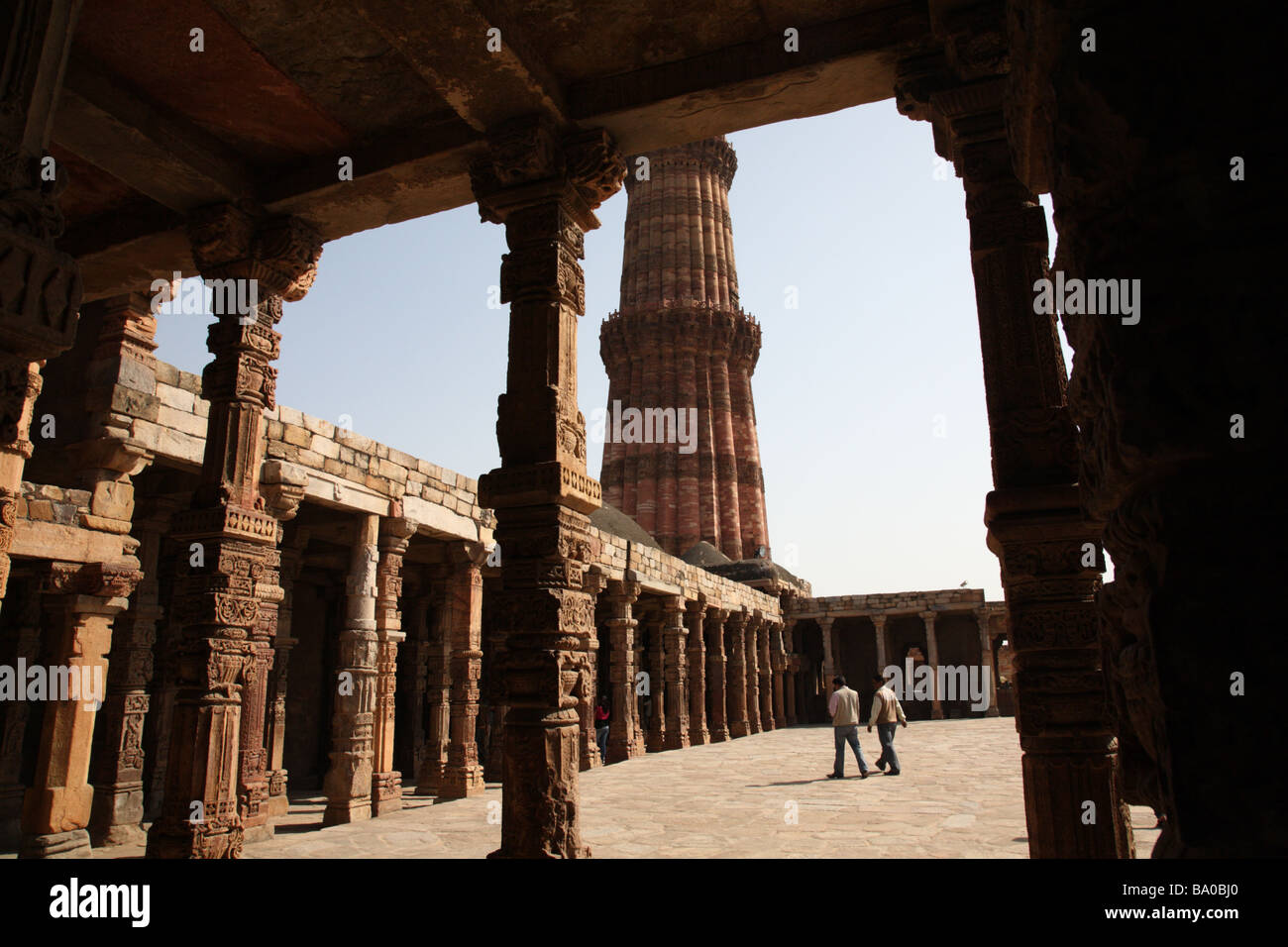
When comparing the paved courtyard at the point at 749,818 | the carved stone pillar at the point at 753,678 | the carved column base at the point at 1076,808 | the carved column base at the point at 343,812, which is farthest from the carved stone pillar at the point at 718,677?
the carved column base at the point at 1076,808

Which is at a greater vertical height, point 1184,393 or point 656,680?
point 1184,393

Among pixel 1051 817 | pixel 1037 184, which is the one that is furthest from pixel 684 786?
pixel 1037 184

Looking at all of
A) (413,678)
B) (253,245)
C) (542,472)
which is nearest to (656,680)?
(413,678)

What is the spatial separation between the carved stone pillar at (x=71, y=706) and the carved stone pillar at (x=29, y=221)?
695 cm

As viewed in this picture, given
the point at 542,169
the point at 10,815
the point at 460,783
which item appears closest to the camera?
the point at 542,169

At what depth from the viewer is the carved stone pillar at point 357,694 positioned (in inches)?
367

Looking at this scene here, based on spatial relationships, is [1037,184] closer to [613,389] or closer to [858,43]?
[858,43]

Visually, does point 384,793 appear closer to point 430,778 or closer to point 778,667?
point 430,778

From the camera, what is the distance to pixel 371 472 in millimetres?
10164

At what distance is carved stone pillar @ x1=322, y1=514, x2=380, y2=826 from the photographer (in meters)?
9.31

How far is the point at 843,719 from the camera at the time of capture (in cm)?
1099

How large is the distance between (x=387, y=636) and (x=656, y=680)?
1052cm

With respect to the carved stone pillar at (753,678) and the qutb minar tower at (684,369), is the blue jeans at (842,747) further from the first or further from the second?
the qutb minar tower at (684,369)
